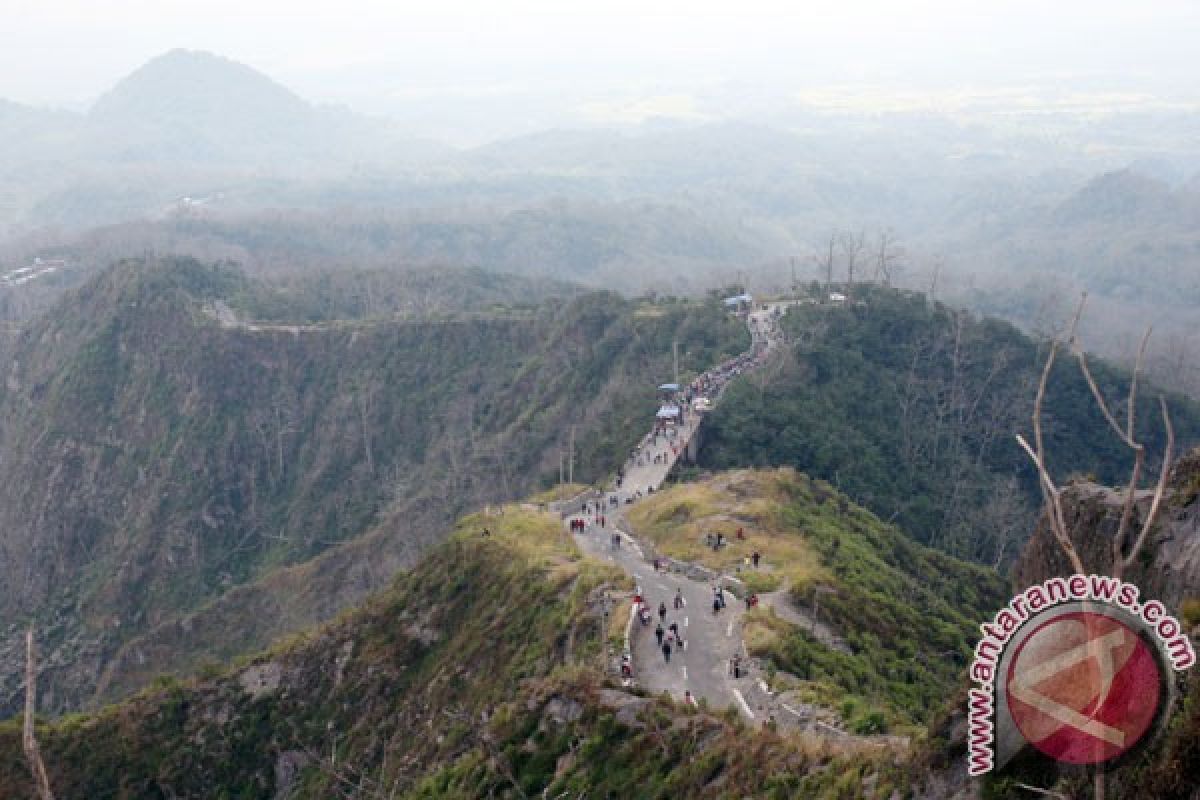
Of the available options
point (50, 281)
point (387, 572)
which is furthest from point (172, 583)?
point (50, 281)

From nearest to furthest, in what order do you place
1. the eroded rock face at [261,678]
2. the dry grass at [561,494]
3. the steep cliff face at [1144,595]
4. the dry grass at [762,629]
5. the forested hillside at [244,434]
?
1. the steep cliff face at [1144,595]
2. the dry grass at [762,629]
3. the eroded rock face at [261,678]
4. the dry grass at [561,494]
5. the forested hillside at [244,434]

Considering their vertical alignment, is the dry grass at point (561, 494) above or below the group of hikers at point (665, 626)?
below

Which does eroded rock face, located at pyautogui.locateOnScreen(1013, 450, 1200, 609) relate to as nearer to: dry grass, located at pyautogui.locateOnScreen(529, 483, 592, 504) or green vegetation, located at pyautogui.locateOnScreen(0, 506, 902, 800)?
green vegetation, located at pyautogui.locateOnScreen(0, 506, 902, 800)

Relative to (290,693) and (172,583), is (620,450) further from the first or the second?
(172,583)

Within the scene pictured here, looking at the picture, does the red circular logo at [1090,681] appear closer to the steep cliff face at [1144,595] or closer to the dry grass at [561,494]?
the steep cliff face at [1144,595]

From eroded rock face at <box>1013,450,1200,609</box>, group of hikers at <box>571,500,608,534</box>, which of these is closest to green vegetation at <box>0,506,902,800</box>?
group of hikers at <box>571,500,608,534</box>

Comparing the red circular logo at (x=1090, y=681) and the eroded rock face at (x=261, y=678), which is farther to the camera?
the eroded rock face at (x=261, y=678)

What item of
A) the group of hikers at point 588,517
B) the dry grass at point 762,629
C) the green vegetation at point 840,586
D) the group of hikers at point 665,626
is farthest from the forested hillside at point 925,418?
the dry grass at point 762,629
